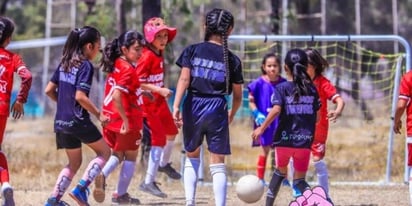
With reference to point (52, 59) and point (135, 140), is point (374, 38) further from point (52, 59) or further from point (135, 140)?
point (52, 59)

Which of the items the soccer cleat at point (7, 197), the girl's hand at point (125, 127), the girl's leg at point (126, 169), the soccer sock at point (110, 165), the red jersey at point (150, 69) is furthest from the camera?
the red jersey at point (150, 69)

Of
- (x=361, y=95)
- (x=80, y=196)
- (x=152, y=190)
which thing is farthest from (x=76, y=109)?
(x=361, y=95)

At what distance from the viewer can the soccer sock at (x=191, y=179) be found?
7.65m

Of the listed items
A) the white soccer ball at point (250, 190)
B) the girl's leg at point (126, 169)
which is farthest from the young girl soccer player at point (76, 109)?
the white soccer ball at point (250, 190)

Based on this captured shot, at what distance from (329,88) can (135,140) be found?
6.53ft

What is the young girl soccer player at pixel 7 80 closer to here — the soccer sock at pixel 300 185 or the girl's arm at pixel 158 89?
the girl's arm at pixel 158 89

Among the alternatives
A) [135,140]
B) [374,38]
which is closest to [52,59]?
[374,38]

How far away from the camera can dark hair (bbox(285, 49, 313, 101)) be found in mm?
8039

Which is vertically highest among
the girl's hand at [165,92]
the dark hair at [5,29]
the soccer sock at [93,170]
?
the dark hair at [5,29]

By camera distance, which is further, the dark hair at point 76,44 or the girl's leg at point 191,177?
the dark hair at point 76,44

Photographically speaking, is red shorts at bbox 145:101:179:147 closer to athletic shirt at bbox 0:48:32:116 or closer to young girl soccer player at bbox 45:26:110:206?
young girl soccer player at bbox 45:26:110:206

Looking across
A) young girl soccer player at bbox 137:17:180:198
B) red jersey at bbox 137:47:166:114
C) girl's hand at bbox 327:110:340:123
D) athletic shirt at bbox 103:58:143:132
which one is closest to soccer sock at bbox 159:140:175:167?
young girl soccer player at bbox 137:17:180:198

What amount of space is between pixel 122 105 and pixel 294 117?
1607mm

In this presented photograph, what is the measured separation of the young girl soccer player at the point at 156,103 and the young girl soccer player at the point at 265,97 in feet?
3.81
